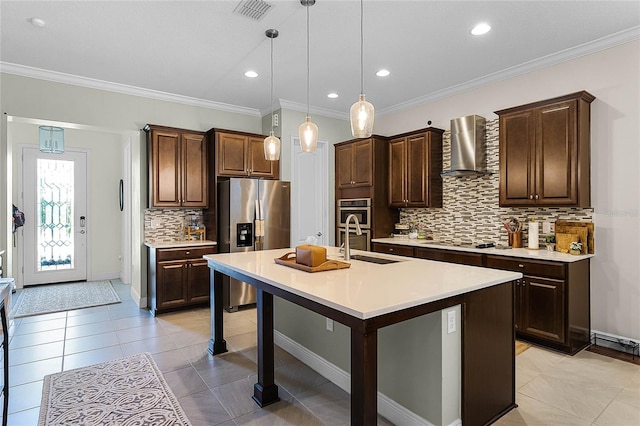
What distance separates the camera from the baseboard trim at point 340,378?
199 cm

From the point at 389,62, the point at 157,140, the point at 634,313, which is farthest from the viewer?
the point at 157,140

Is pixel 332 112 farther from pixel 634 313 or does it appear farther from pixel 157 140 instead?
pixel 634 313

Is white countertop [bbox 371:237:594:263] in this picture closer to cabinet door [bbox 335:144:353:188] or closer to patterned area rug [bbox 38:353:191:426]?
cabinet door [bbox 335:144:353:188]

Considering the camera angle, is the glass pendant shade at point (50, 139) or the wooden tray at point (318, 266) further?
the glass pendant shade at point (50, 139)

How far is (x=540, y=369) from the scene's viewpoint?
285 cm

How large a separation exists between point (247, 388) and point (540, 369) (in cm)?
234

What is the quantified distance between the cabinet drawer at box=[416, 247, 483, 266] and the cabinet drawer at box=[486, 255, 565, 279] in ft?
0.44

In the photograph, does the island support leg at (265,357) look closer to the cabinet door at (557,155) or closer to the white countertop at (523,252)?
the white countertop at (523,252)

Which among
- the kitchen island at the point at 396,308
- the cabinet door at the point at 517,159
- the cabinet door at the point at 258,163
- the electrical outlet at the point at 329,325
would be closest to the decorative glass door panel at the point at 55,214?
the cabinet door at the point at 258,163

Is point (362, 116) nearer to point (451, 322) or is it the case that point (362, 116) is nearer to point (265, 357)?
point (451, 322)

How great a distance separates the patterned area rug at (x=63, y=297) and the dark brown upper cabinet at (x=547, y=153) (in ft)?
17.6

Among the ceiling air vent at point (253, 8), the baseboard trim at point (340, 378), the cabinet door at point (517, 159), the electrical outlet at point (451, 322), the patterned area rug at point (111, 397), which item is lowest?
the patterned area rug at point (111, 397)

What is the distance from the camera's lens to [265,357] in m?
2.40

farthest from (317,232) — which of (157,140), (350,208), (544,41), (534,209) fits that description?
(544,41)
